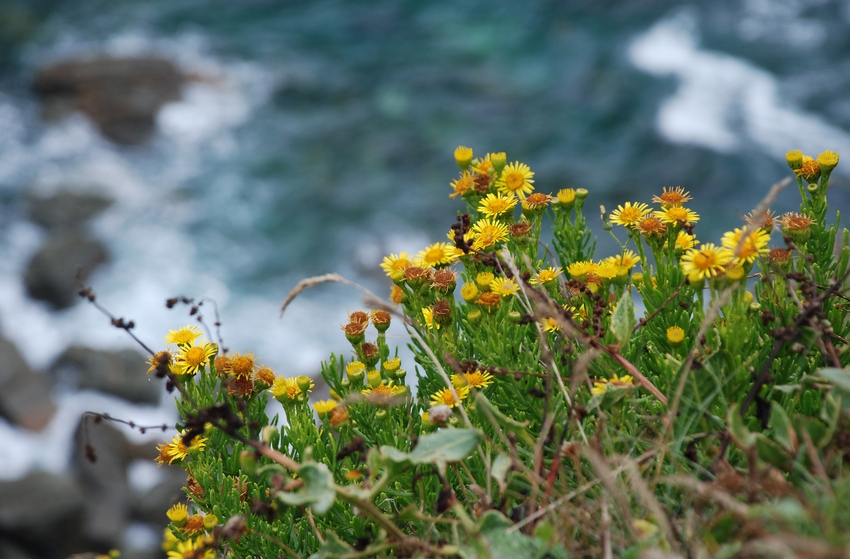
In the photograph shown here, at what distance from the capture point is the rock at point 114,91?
1162 centimetres

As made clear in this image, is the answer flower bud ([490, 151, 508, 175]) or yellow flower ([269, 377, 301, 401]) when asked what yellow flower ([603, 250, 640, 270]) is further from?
yellow flower ([269, 377, 301, 401])

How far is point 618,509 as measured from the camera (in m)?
1.33

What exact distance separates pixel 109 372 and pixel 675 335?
305 inches

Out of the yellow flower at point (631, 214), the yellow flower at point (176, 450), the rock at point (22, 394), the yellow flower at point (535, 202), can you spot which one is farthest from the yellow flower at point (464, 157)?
the rock at point (22, 394)

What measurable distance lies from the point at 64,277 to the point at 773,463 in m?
9.47

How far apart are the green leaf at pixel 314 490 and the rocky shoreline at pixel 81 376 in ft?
10.8

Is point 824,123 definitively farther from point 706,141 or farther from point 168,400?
point 168,400

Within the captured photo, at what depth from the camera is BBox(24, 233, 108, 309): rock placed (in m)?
9.27

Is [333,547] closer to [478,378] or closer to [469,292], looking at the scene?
[478,378]

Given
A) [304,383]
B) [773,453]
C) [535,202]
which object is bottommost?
[773,453]

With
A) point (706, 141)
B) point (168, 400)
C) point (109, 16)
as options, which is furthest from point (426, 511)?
point (109, 16)

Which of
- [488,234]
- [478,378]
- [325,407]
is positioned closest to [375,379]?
[325,407]

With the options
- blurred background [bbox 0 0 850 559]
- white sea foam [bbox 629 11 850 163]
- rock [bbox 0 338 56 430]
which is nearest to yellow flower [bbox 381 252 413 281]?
blurred background [bbox 0 0 850 559]

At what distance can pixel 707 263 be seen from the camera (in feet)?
5.57
